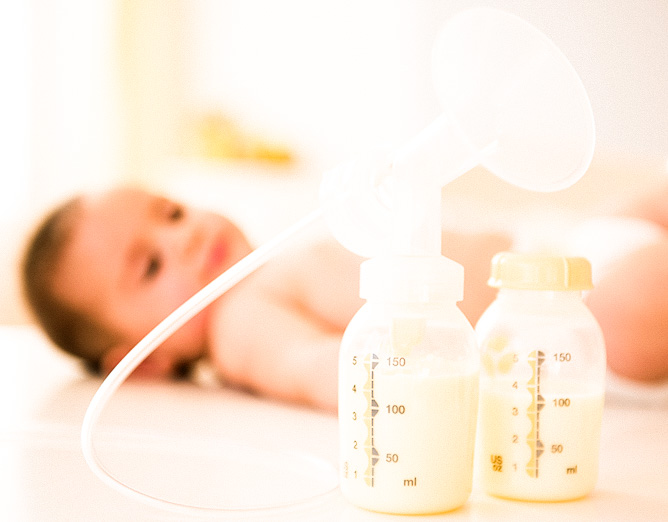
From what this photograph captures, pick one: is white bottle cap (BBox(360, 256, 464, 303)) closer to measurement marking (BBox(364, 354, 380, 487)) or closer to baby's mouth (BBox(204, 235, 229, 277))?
measurement marking (BBox(364, 354, 380, 487))

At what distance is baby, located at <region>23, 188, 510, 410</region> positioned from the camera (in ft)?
3.77

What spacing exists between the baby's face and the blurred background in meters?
1.34

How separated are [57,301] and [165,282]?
0.58 ft

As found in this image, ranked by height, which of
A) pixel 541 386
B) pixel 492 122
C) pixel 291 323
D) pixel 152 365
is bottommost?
pixel 152 365

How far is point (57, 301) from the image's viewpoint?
124 cm

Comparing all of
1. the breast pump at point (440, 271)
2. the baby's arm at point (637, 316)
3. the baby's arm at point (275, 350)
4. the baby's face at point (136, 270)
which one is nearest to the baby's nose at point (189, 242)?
the baby's face at point (136, 270)

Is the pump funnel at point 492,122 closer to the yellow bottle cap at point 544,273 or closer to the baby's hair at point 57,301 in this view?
the yellow bottle cap at point 544,273

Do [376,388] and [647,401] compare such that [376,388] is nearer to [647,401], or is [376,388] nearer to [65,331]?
[647,401]

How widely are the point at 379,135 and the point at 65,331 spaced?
6.35 feet

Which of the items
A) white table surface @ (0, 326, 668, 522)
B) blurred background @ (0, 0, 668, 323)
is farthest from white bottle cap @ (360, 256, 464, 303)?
blurred background @ (0, 0, 668, 323)

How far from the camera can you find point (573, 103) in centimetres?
50

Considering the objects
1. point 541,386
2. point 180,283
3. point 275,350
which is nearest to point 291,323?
point 275,350

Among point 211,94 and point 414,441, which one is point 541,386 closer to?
point 414,441

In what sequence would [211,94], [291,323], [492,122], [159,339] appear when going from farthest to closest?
[211,94], [291,323], [159,339], [492,122]
